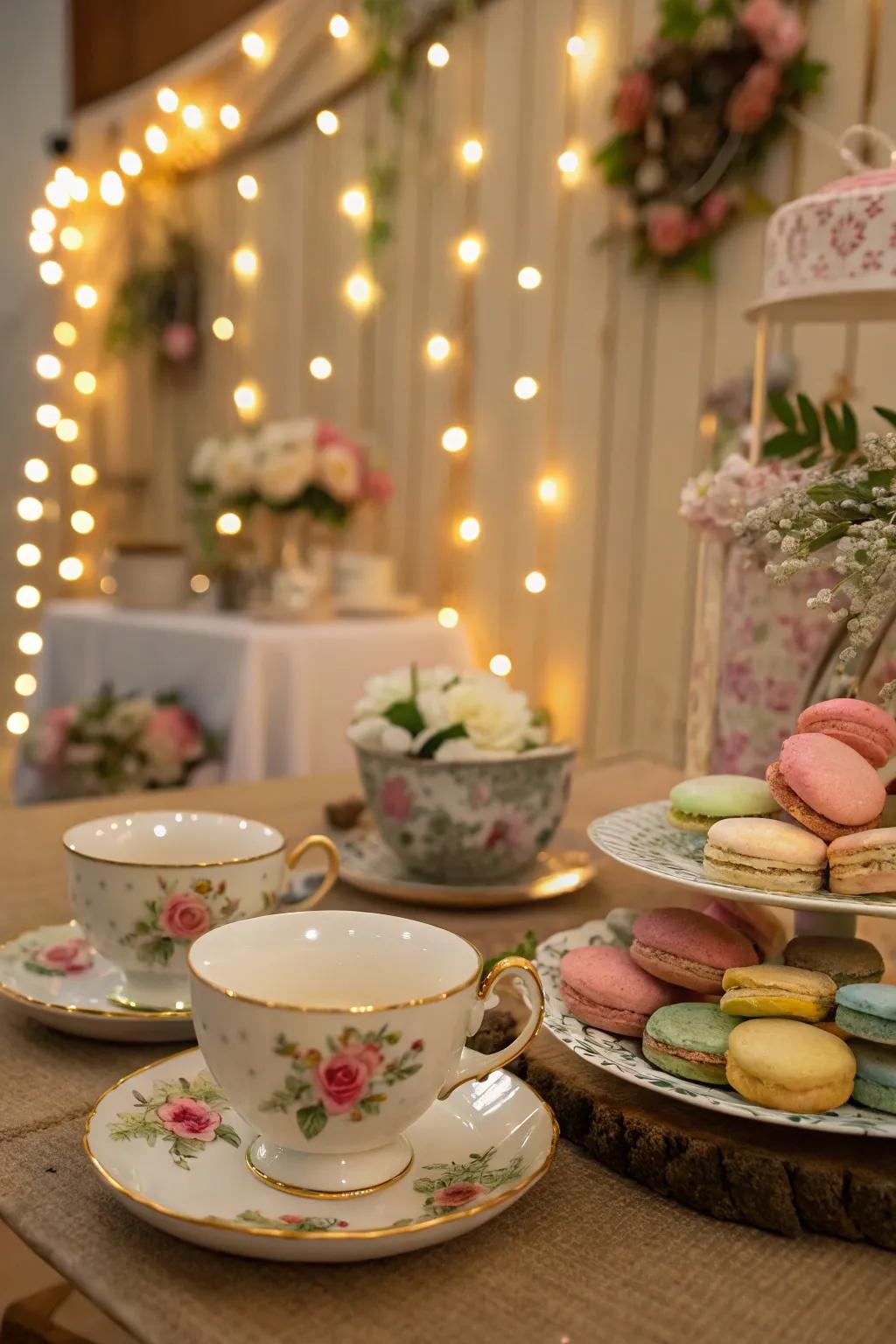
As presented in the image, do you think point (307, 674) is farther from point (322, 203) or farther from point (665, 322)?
point (322, 203)

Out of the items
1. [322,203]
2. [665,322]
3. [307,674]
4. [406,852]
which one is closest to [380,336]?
[322,203]

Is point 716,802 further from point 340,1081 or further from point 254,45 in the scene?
point 254,45

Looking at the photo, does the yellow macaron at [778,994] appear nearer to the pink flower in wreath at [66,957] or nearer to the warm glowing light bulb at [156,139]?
the pink flower in wreath at [66,957]

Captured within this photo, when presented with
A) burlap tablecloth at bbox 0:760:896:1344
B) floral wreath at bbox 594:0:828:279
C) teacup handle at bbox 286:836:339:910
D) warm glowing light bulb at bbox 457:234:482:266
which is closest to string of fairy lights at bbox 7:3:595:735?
warm glowing light bulb at bbox 457:234:482:266

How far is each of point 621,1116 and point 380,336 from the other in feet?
9.51

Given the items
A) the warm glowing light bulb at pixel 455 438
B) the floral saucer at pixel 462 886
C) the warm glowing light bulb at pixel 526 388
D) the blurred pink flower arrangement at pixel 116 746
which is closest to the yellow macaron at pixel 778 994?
the floral saucer at pixel 462 886

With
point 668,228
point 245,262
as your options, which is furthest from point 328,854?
point 245,262

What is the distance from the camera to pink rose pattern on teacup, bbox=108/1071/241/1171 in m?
0.48

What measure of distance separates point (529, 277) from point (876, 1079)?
251 centimetres

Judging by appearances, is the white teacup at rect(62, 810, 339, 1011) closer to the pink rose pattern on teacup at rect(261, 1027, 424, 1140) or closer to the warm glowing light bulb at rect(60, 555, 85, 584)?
the pink rose pattern on teacup at rect(261, 1027, 424, 1140)

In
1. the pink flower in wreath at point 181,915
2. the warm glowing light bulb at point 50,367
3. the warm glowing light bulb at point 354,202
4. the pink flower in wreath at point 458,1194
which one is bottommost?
the pink flower in wreath at point 458,1194

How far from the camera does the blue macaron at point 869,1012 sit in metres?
0.48

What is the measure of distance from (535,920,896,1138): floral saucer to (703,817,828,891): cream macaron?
88 millimetres

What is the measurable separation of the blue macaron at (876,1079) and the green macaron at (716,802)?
0.41 feet
